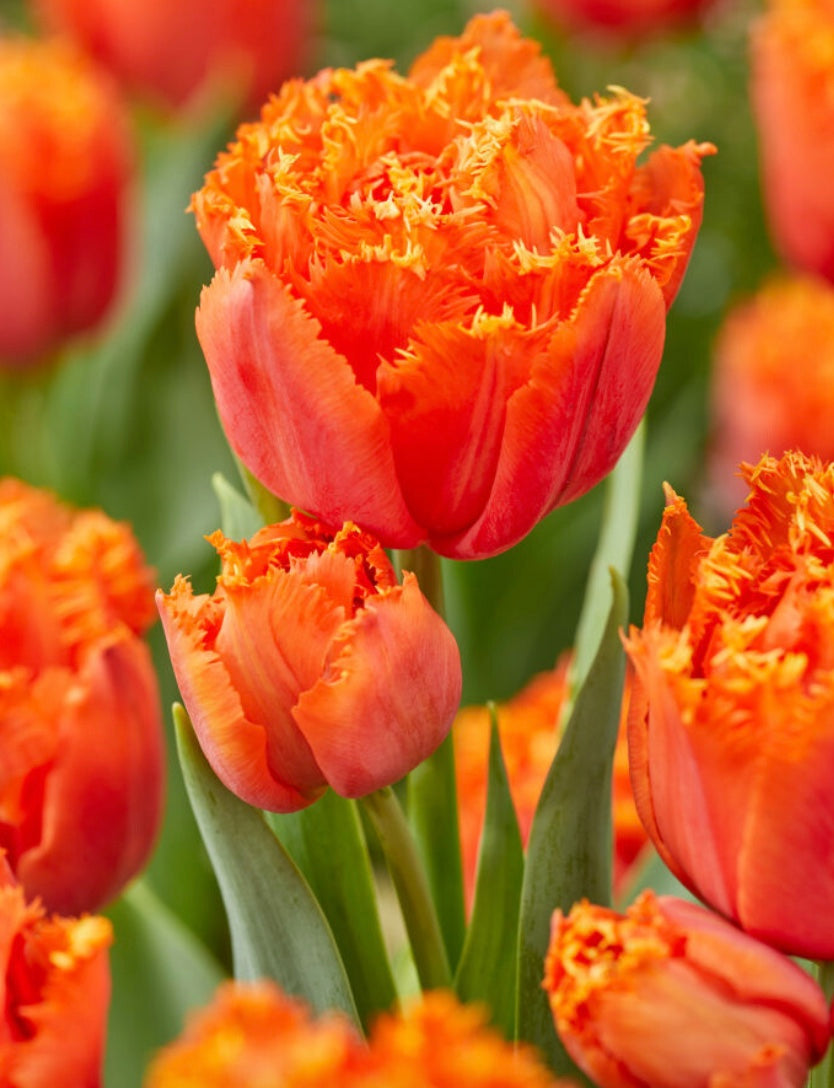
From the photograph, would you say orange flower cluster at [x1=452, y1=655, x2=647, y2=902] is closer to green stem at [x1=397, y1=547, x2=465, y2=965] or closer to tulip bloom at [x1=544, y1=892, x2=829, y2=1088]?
green stem at [x1=397, y1=547, x2=465, y2=965]

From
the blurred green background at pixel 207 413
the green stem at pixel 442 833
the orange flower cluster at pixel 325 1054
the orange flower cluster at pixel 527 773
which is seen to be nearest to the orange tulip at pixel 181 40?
the blurred green background at pixel 207 413

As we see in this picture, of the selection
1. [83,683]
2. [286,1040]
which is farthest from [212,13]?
[286,1040]

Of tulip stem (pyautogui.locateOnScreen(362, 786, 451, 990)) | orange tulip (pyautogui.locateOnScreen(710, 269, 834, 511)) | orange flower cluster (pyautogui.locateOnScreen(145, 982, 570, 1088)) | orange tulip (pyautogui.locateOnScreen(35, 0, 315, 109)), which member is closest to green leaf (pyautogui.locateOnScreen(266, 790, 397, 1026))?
tulip stem (pyautogui.locateOnScreen(362, 786, 451, 990))

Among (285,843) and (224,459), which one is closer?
(285,843)

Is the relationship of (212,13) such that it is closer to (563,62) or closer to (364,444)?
(563,62)

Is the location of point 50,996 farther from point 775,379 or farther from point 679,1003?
point 775,379

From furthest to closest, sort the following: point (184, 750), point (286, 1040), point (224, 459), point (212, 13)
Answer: point (212, 13)
point (224, 459)
point (184, 750)
point (286, 1040)

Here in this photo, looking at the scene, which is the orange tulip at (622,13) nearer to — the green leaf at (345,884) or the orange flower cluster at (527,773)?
the orange flower cluster at (527,773)

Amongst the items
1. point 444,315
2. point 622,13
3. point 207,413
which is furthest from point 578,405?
point 622,13

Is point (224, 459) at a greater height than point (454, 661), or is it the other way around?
point (454, 661)
